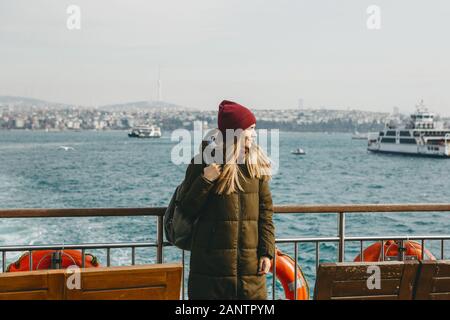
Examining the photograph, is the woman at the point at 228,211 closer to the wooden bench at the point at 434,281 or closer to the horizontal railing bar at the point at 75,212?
the horizontal railing bar at the point at 75,212

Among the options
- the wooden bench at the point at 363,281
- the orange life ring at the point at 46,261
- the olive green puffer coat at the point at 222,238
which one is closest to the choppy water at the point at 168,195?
the orange life ring at the point at 46,261

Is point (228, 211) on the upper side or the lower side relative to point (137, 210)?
upper

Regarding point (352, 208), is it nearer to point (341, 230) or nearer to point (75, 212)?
point (341, 230)

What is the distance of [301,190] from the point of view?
60.1 m

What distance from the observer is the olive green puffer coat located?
4152mm

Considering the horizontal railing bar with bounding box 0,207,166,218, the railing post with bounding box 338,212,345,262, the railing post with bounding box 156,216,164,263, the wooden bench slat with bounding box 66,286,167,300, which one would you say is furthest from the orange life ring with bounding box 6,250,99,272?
the wooden bench slat with bounding box 66,286,167,300

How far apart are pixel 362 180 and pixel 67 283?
242 feet

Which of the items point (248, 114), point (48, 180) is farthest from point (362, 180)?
point (248, 114)

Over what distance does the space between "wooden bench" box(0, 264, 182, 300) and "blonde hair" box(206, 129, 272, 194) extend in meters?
0.83

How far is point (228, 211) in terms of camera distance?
13.6ft

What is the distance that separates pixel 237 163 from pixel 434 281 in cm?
142

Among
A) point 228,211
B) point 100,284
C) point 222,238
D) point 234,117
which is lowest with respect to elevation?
point 100,284

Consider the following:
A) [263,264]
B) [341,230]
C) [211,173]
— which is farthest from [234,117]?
[341,230]

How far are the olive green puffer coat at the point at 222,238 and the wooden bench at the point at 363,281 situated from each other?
618mm
